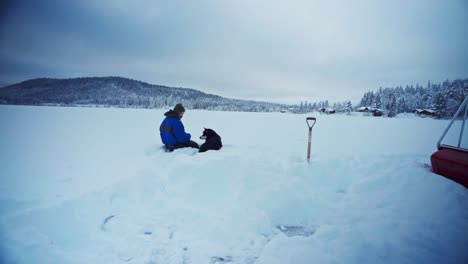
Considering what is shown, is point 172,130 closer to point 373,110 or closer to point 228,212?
point 228,212

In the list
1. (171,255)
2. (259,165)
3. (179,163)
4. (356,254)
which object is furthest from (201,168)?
(356,254)

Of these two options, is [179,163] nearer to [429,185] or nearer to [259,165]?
[259,165]

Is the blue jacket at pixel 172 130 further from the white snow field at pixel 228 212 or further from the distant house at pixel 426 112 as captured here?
the distant house at pixel 426 112

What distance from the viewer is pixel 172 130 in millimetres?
6004

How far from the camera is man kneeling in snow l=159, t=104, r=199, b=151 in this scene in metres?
5.97

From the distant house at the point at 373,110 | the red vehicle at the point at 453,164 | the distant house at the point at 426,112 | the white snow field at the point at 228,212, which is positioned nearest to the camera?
the white snow field at the point at 228,212

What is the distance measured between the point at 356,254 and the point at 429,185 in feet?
7.36

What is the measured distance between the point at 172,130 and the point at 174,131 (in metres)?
0.06

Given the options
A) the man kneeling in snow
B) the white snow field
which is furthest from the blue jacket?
the white snow field

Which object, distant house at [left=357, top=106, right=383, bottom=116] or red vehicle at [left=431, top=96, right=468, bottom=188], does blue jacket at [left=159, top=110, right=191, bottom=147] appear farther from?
distant house at [left=357, top=106, right=383, bottom=116]

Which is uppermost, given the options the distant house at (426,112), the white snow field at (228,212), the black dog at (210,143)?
the distant house at (426,112)

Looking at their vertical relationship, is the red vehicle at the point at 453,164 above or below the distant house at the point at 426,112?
below

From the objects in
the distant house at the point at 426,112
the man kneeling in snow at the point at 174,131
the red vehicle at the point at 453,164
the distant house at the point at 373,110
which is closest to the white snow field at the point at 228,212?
the red vehicle at the point at 453,164

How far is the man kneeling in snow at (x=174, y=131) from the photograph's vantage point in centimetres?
597
